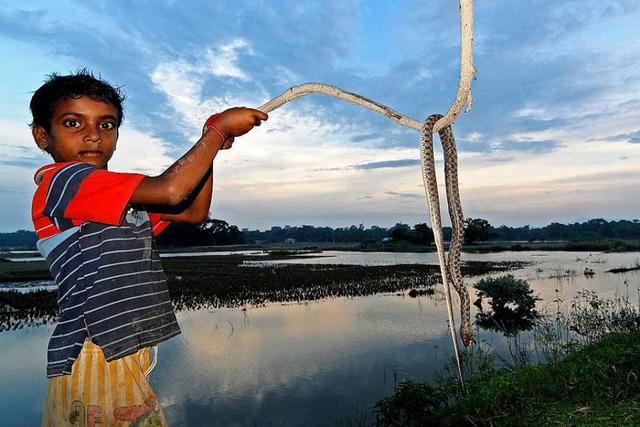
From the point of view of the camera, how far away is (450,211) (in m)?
1.90

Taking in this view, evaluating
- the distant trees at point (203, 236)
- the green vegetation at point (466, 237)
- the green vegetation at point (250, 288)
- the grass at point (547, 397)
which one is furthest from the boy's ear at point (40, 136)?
the distant trees at point (203, 236)

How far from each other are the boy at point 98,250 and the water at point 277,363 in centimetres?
559

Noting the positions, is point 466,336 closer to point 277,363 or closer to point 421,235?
point 277,363

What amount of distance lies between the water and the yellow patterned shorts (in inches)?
219

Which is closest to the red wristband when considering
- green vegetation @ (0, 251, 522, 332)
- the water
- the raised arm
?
the raised arm

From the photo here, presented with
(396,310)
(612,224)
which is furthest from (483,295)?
(612,224)

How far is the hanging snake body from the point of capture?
5.39 feet

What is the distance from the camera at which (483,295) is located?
15164 millimetres

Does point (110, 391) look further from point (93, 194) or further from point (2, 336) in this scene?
point (2, 336)

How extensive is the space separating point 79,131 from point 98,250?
1.31 feet

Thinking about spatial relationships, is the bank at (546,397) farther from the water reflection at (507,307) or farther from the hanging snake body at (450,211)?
the water reflection at (507,307)

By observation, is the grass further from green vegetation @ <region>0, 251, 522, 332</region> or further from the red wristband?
green vegetation @ <region>0, 251, 522, 332</region>

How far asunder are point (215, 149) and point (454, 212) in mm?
993

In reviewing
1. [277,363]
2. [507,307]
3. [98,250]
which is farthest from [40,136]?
[507,307]
